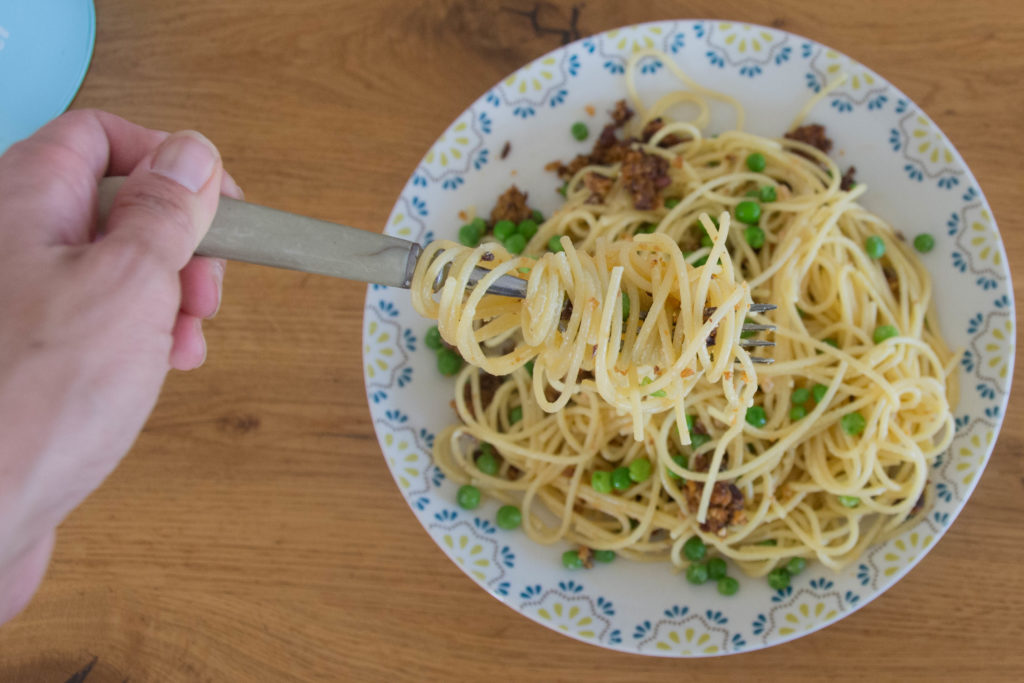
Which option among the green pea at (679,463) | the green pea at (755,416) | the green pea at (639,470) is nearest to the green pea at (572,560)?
the green pea at (639,470)

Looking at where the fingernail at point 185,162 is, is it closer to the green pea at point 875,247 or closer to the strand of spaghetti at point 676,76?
the strand of spaghetti at point 676,76

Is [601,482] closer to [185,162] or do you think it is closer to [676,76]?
[676,76]

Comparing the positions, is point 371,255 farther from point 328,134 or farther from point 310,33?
point 310,33

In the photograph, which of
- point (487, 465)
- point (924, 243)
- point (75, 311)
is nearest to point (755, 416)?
point (924, 243)

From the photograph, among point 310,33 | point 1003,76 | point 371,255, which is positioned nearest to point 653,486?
point 371,255

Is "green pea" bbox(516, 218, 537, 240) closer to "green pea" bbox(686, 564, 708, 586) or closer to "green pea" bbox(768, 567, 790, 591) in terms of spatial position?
"green pea" bbox(686, 564, 708, 586)

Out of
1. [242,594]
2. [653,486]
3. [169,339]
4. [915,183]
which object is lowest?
[242,594]
